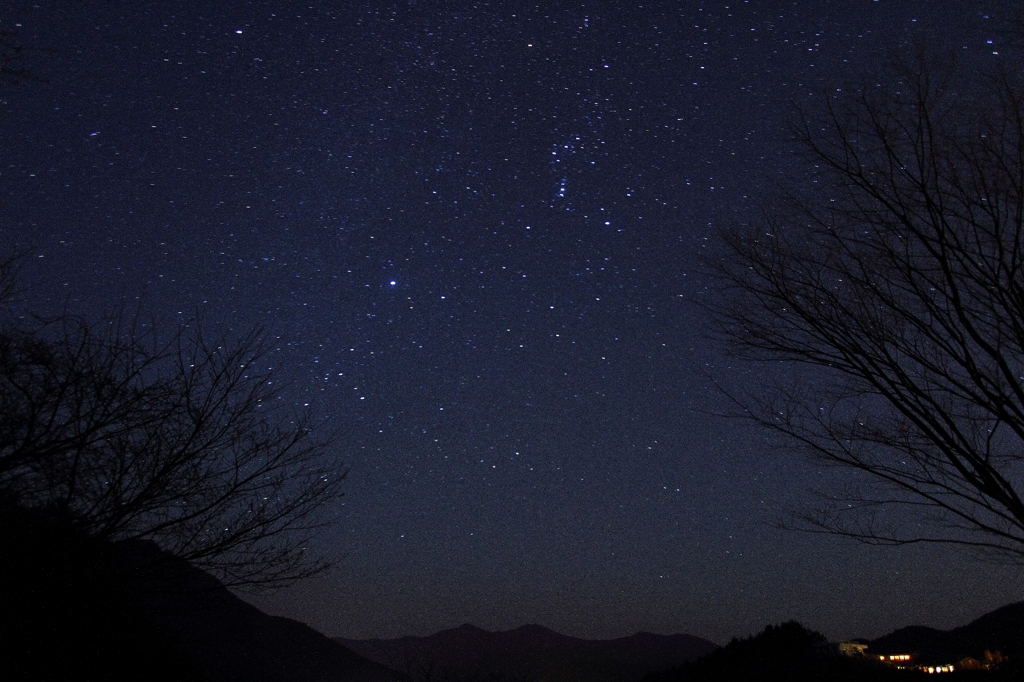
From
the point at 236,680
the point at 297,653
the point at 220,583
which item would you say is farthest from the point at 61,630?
the point at 297,653

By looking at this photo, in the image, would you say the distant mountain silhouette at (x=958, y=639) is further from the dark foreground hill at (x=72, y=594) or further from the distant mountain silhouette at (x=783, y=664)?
the dark foreground hill at (x=72, y=594)

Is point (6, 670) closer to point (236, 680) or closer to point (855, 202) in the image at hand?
point (855, 202)

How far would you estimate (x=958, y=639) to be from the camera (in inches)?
1085

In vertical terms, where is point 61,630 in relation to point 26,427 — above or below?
below

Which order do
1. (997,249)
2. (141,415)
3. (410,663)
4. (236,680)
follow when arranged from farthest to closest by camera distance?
(410,663)
(236,680)
(141,415)
(997,249)

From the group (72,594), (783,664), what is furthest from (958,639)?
(72,594)

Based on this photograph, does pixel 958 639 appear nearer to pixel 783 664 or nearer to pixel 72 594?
pixel 783 664

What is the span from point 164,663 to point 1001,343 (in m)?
10.8

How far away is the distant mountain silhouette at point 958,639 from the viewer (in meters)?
23.1

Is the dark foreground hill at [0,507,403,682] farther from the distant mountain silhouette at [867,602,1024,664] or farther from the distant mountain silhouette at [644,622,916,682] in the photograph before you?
the distant mountain silhouette at [867,602,1024,664]

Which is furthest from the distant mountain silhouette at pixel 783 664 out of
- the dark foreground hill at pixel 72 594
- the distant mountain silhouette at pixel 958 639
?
the dark foreground hill at pixel 72 594

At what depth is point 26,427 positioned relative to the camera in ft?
12.1

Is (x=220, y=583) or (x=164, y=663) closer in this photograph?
(x=220, y=583)

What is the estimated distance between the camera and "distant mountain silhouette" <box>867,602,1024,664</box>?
23.1m
